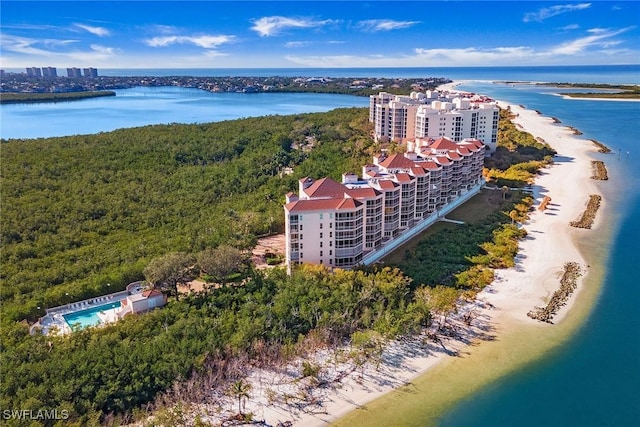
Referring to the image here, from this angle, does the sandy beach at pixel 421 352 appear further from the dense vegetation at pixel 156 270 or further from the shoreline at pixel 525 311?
the dense vegetation at pixel 156 270

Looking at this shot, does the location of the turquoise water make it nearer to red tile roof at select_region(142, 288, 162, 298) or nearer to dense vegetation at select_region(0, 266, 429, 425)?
dense vegetation at select_region(0, 266, 429, 425)

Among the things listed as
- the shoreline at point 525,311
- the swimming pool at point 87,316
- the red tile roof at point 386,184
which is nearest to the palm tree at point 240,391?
the shoreline at point 525,311

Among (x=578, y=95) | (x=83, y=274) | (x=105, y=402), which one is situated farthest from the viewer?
(x=578, y=95)

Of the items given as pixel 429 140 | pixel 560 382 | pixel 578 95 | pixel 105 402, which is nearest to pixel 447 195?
pixel 429 140

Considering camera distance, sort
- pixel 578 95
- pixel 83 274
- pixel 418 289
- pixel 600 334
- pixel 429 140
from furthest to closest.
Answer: pixel 578 95, pixel 429 140, pixel 83 274, pixel 418 289, pixel 600 334

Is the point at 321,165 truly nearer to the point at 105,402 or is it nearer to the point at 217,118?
the point at 105,402

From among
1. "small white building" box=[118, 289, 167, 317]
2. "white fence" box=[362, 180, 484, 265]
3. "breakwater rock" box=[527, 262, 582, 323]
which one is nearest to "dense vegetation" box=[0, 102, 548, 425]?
"small white building" box=[118, 289, 167, 317]
